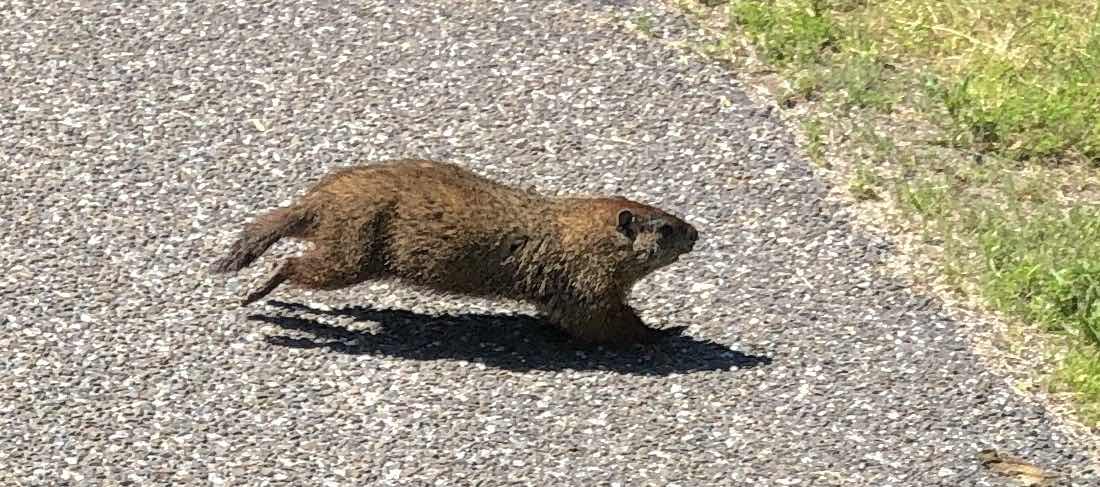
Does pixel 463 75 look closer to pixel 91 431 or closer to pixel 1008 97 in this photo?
pixel 1008 97

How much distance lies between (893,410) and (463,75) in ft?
10.8

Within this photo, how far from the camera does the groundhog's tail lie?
7027 millimetres

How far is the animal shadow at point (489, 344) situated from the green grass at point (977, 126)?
3.97 ft

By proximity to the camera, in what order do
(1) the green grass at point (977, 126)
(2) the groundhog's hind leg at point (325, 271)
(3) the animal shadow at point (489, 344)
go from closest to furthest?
(2) the groundhog's hind leg at point (325, 271), (3) the animal shadow at point (489, 344), (1) the green grass at point (977, 126)

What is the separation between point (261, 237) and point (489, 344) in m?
0.93

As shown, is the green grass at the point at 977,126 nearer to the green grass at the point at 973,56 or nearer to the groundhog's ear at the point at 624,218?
the green grass at the point at 973,56

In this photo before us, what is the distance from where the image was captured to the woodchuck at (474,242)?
700cm

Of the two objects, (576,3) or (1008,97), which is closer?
(1008,97)

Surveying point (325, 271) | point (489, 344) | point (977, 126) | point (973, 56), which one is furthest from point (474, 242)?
point (973, 56)

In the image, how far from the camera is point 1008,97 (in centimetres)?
901

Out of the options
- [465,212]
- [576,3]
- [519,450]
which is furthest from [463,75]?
[519,450]

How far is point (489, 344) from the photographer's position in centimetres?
723

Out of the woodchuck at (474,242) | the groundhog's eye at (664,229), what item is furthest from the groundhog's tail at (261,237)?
the groundhog's eye at (664,229)

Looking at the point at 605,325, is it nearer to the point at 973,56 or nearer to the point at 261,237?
the point at 261,237
